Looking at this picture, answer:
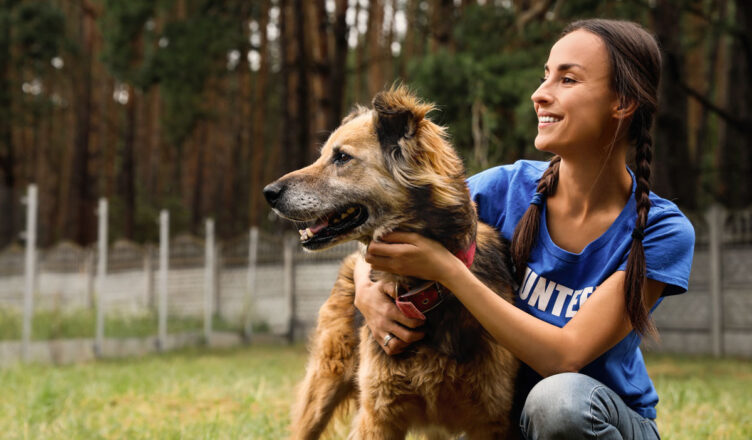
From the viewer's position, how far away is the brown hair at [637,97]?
244 cm

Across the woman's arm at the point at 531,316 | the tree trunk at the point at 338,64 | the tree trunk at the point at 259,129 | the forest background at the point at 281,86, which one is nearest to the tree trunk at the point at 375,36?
the forest background at the point at 281,86

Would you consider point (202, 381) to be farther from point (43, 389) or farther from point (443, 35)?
point (443, 35)

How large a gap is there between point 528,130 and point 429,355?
23.2 feet

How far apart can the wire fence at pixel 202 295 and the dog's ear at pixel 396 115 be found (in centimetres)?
572

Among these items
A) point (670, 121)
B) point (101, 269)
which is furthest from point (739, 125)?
point (101, 269)

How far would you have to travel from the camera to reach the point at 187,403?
5.77 metres

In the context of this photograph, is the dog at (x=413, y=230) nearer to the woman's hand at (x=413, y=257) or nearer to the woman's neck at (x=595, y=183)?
the woman's hand at (x=413, y=257)

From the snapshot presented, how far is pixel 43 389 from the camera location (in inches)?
220

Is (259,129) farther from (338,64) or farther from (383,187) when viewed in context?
(383,187)

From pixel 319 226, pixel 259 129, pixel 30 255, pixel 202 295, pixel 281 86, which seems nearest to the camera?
pixel 319 226

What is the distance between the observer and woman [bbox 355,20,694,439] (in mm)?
2469

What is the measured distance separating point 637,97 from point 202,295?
472 inches

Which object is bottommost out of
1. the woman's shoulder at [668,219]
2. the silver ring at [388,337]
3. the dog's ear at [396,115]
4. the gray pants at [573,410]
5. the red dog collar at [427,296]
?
the gray pants at [573,410]

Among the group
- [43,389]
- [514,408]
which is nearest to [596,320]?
[514,408]
